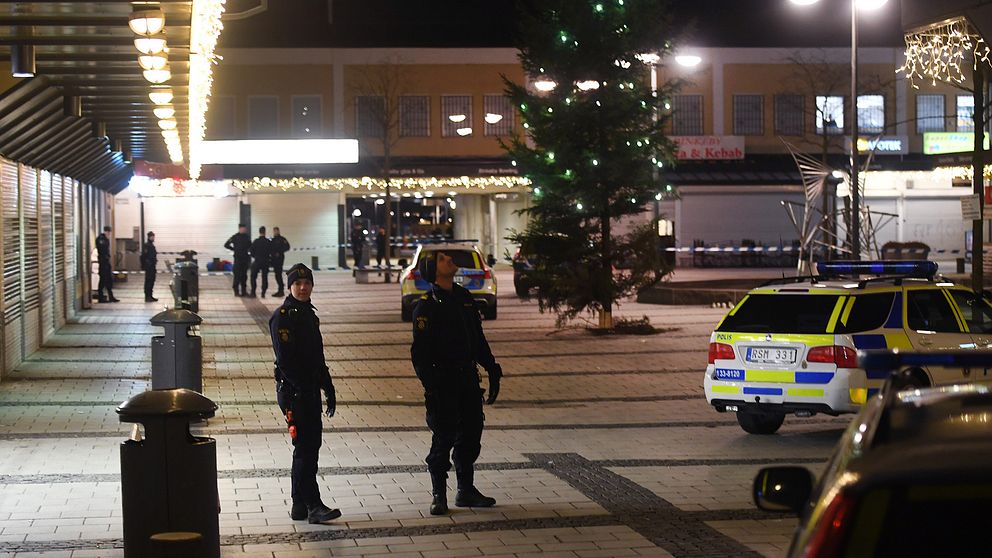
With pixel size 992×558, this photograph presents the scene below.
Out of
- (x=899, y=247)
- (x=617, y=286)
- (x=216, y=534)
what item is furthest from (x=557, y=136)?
(x=899, y=247)

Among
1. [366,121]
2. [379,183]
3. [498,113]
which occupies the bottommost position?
[379,183]

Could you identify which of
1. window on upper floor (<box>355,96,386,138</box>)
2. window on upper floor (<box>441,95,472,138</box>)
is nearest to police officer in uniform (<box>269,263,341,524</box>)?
window on upper floor (<box>355,96,386,138</box>)

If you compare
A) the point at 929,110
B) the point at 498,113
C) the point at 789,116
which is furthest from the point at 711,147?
the point at 929,110

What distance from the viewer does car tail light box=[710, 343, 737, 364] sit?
494 inches

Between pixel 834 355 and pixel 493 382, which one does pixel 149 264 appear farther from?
pixel 493 382

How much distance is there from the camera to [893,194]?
Result: 178 ft

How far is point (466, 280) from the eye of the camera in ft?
88.6

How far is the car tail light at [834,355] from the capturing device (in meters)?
12.0

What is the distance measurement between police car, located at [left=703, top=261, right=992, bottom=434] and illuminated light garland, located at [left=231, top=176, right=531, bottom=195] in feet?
125

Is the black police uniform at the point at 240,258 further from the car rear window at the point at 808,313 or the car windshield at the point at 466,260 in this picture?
the car rear window at the point at 808,313

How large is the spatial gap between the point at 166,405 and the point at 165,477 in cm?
36

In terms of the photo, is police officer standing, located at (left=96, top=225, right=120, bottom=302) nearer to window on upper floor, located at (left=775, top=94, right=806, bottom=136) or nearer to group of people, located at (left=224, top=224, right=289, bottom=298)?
group of people, located at (left=224, top=224, right=289, bottom=298)

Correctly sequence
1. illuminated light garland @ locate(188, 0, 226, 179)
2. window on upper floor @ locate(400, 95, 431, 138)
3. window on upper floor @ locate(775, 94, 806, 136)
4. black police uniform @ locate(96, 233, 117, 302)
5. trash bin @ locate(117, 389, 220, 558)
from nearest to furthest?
trash bin @ locate(117, 389, 220, 558)
illuminated light garland @ locate(188, 0, 226, 179)
black police uniform @ locate(96, 233, 117, 302)
window on upper floor @ locate(400, 95, 431, 138)
window on upper floor @ locate(775, 94, 806, 136)

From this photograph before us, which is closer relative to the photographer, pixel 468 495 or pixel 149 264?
pixel 468 495
